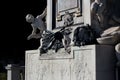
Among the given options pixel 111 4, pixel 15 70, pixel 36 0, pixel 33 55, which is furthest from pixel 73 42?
pixel 36 0

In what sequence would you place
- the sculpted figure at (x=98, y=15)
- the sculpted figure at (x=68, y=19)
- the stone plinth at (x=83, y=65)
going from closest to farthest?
the stone plinth at (x=83, y=65)
the sculpted figure at (x=98, y=15)
the sculpted figure at (x=68, y=19)

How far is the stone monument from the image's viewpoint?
922 cm

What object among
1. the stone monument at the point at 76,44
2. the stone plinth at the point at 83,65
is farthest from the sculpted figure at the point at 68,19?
the stone plinth at the point at 83,65

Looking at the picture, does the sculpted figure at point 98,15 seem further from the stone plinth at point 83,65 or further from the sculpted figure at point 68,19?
the sculpted figure at point 68,19

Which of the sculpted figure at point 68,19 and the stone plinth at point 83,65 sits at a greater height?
the sculpted figure at point 68,19

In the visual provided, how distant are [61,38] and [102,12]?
4.78 feet

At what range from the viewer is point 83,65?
9.53 m

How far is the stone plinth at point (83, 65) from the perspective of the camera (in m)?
9.13

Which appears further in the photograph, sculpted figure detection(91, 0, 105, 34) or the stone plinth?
sculpted figure detection(91, 0, 105, 34)

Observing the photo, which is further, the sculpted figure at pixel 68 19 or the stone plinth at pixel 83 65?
the sculpted figure at pixel 68 19

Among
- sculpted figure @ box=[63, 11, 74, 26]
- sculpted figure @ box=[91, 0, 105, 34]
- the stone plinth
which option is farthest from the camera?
sculpted figure @ box=[63, 11, 74, 26]

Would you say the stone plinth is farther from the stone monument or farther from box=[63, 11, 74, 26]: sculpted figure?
box=[63, 11, 74, 26]: sculpted figure

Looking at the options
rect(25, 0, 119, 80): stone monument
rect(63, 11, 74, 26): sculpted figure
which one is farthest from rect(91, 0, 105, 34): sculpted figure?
rect(63, 11, 74, 26): sculpted figure

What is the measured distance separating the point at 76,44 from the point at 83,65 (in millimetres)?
504
